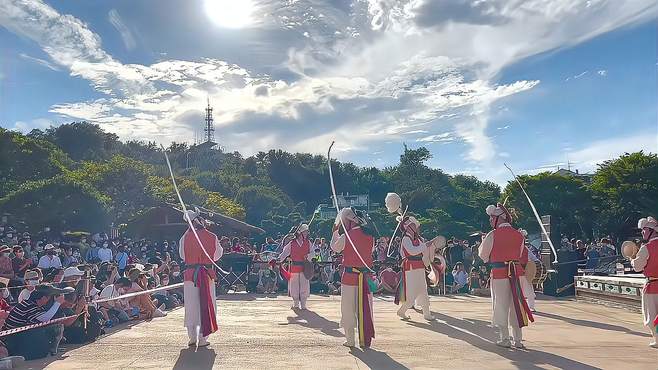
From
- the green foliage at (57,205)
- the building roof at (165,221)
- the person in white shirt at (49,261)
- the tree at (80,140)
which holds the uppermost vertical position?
the tree at (80,140)

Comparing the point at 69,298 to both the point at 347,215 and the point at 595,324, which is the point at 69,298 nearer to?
the point at 347,215

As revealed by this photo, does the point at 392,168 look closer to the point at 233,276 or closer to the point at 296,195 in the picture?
the point at 296,195

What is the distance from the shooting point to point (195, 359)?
768 cm

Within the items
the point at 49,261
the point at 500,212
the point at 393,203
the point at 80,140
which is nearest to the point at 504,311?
the point at 500,212

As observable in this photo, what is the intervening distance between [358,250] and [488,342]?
238 centimetres

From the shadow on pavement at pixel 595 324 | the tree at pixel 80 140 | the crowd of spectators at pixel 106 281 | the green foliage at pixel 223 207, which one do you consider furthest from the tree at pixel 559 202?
the tree at pixel 80 140

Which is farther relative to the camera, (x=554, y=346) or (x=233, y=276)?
(x=233, y=276)

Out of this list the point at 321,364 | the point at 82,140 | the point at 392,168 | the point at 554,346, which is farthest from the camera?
the point at 392,168

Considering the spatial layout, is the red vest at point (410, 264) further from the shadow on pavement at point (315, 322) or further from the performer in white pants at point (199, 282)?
the performer in white pants at point (199, 282)

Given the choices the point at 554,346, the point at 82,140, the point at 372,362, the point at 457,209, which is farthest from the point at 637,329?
the point at 82,140

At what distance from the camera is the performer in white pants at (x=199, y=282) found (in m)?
8.58

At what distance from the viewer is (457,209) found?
49.2 metres

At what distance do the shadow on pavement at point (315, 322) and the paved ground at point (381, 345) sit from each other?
0.02 m

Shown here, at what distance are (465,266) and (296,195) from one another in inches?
2428
